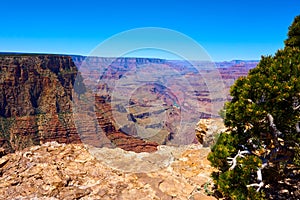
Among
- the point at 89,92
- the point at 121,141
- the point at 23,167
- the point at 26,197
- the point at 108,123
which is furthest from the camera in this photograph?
the point at 89,92

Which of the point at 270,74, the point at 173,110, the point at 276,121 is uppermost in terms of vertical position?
the point at 270,74

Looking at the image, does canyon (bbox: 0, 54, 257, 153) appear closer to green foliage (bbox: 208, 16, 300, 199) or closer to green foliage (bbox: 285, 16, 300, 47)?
green foliage (bbox: 208, 16, 300, 199)

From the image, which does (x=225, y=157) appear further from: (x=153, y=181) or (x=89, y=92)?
(x=89, y=92)

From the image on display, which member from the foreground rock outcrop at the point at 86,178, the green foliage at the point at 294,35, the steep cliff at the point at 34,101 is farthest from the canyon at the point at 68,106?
the green foliage at the point at 294,35

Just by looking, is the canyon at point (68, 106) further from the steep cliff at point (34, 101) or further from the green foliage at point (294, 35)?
the green foliage at point (294, 35)

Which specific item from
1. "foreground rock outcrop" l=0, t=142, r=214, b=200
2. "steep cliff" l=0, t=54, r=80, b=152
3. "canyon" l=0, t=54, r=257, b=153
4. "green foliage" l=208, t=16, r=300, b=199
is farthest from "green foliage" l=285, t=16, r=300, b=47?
"steep cliff" l=0, t=54, r=80, b=152

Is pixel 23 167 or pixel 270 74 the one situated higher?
pixel 270 74

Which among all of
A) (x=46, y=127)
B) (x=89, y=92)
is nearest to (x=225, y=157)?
(x=46, y=127)
